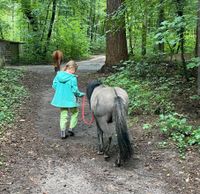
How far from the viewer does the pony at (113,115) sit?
5645 millimetres

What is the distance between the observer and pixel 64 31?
31.7m

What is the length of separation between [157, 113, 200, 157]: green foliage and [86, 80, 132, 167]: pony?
3.74ft

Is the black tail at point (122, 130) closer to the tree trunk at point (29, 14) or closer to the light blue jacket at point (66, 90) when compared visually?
the light blue jacket at point (66, 90)

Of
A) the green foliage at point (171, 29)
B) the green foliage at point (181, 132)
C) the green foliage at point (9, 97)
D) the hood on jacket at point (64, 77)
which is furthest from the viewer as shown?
the green foliage at point (9, 97)

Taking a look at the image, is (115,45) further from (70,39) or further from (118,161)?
(70,39)

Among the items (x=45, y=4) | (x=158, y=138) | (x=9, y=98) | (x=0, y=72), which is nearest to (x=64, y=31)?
(x=45, y=4)

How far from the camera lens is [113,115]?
584cm

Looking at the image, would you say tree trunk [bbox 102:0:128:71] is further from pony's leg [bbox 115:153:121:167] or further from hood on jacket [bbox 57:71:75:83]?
pony's leg [bbox 115:153:121:167]

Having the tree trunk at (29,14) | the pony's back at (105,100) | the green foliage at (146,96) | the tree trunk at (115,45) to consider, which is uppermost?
the tree trunk at (29,14)

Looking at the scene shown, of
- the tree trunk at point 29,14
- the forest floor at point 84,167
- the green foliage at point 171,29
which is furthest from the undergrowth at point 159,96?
the tree trunk at point 29,14

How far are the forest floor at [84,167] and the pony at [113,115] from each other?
220mm

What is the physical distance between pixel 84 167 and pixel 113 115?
952 mm

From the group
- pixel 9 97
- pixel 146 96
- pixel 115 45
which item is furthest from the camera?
pixel 115 45

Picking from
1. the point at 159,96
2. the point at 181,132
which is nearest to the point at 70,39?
the point at 159,96
